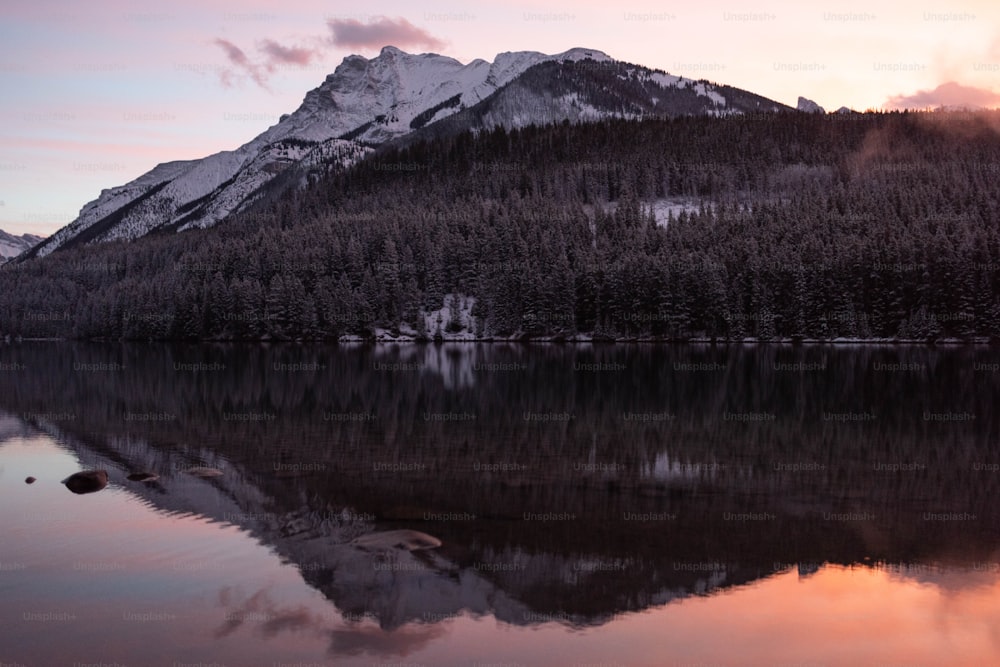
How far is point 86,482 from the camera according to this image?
31.5 m

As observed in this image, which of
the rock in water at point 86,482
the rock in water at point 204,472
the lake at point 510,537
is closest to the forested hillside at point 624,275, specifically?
the lake at point 510,537

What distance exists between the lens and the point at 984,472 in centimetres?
3253

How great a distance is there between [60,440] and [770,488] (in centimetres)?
3479

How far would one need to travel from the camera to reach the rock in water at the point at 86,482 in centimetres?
3122

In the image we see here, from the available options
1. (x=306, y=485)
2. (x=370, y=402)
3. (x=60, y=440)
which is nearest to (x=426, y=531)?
(x=306, y=485)

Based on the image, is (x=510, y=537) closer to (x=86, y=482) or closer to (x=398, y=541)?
(x=398, y=541)

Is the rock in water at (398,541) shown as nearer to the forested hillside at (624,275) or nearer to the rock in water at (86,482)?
the rock in water at (86,482)

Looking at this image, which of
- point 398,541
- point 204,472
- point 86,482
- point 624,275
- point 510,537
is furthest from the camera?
point 624,275

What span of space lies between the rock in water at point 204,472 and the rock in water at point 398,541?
1161 cm

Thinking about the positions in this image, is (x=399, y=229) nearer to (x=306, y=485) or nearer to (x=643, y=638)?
(x=306, y=485)

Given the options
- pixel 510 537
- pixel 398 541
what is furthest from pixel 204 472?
pixel 510 537

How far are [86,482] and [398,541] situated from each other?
1502 cm

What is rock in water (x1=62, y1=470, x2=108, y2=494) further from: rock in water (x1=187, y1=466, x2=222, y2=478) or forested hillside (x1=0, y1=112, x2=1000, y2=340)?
forested hillside (x1=0, y1=112, x2=1000, y2=340)

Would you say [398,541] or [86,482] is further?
[86,482]
